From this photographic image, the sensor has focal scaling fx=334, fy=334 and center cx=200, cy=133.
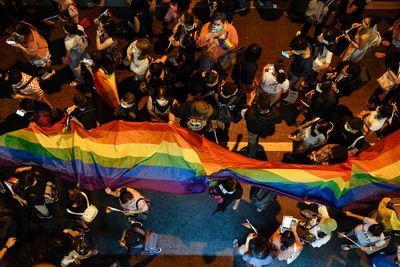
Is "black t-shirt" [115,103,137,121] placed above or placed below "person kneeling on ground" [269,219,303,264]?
above

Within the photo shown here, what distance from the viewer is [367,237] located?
5.79 m

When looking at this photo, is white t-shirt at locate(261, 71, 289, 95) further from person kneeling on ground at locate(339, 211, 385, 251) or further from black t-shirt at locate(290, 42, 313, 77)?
person kneeling on ground at locate(339, 211, 385, 251)

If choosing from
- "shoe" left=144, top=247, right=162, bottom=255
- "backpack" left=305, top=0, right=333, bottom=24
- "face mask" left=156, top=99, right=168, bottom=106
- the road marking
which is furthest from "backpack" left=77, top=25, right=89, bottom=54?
"backpack" left=305, top=0, right=333, bottom=24

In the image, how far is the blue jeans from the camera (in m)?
7.30

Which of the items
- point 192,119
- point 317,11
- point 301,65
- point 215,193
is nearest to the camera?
point 215,193

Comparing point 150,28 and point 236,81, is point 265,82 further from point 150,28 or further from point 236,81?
point 150,28

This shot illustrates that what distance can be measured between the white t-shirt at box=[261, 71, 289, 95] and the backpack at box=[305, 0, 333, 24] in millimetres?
2770

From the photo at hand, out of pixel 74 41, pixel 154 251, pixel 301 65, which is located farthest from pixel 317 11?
pixel 154 251

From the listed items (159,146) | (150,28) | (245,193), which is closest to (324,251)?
(245,193)

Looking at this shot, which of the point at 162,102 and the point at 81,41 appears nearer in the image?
the point at 162,102

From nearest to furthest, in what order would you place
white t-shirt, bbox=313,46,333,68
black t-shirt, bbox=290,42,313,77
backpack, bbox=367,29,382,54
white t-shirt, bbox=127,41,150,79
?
black t-shirt, bbox=290,42,313,77, white t-shirt, bbox=127,41,150,79, backpack, bbox=367,29,382,54, white t-shirt, bbox=313,46,333,68

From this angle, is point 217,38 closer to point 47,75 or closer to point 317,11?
point 317,11

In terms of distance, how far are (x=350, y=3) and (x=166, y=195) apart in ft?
20.6

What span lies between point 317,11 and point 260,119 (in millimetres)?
3947
